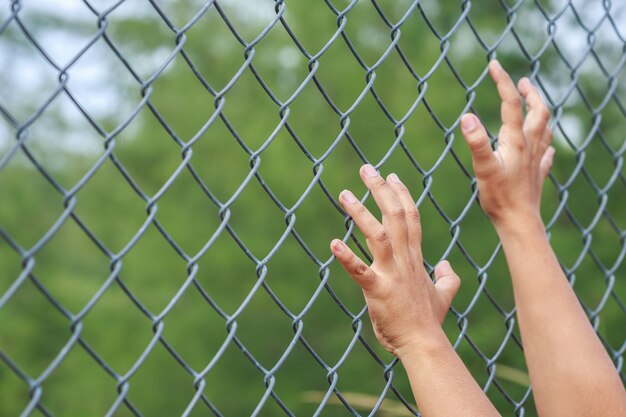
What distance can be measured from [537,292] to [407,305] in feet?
1.32

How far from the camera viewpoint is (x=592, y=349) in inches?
64.2

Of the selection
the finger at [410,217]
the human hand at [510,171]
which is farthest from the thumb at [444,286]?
the human hand at [510,171]

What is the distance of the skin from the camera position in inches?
53.8

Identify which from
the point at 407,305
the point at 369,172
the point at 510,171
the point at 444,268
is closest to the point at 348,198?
the point at 369,172

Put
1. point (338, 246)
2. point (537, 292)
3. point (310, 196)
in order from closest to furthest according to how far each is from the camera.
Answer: point (338, 246)
point (537, 292)
point (310, 196)

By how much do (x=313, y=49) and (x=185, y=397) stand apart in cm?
371

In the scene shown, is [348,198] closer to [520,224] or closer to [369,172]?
[369,172]

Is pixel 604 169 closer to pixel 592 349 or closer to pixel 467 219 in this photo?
pixel 467 219

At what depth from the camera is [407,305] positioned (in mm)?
1387

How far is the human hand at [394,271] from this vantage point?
136cm

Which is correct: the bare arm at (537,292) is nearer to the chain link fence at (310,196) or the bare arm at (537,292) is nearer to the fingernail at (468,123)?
the fingernail at (468,123)

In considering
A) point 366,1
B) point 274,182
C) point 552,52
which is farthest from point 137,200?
point 552,52

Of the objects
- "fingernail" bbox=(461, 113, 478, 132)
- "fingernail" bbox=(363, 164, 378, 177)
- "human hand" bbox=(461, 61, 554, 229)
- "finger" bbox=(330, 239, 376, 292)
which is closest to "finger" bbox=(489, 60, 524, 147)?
"human hand" bbox=(461, 61, 554, 229)

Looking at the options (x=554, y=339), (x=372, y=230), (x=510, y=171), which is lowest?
(x=554, y=339)
